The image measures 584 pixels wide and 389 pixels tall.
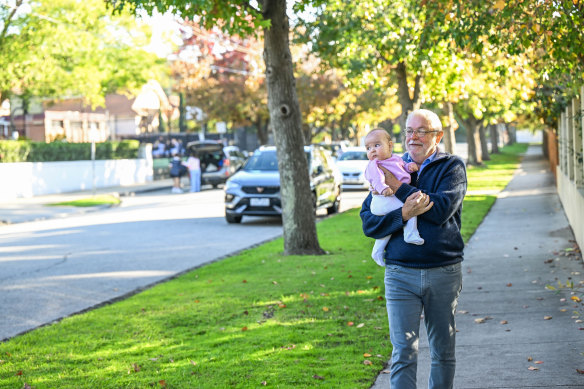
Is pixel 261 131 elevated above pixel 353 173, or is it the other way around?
pixel 261 131

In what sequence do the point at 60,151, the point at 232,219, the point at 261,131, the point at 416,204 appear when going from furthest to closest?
the point at 261,131, the point at 60,151, the point at 232,219, the point at 416,204

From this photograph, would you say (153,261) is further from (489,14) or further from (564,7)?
(564,7)

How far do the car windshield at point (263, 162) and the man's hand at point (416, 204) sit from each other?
16289 mm

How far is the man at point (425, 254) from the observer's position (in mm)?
4559

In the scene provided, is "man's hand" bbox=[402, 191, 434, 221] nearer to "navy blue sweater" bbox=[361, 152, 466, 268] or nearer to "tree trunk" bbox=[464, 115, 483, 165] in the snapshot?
"navy blue sweater" bbox=[361, 152, 466, 268]

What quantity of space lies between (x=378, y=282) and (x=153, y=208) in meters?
→ 16.3

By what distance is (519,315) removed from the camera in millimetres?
8133

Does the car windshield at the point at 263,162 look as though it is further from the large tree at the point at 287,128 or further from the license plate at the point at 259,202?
the large tree at the point at 287,128

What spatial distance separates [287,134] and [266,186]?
6068mm

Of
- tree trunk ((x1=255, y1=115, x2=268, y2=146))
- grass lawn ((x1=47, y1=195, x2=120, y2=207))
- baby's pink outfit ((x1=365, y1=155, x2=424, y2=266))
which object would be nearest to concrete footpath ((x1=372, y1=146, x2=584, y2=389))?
baby's pink outfit ((x1=365, y1=155, x2=424, y2=266))

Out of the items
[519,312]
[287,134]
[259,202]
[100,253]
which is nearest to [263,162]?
[259,202]

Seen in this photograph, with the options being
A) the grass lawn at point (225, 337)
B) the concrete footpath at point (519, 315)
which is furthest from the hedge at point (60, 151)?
the grass lawn at point (225, 337)

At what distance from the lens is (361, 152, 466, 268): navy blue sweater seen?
14.9 feet

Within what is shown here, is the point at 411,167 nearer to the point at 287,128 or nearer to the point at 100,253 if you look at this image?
the point at 287,128
